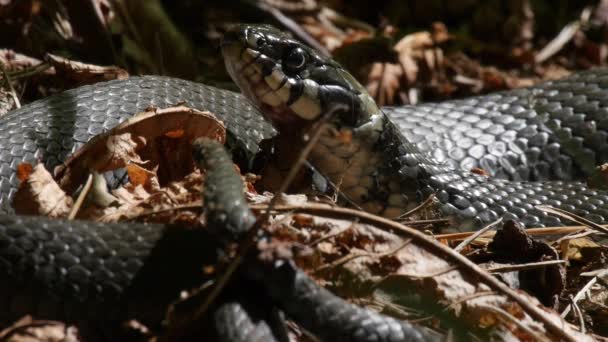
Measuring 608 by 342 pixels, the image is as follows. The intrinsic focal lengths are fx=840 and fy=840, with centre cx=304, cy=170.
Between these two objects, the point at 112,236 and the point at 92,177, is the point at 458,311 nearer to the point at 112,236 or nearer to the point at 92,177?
the point at 112,236

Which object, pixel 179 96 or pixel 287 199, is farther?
pixel 179 96

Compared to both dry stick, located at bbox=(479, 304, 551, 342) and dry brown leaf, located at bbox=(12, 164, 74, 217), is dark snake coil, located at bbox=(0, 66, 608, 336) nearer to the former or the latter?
dry brown leaf, located at bbox=(12, 164, 74, 217)

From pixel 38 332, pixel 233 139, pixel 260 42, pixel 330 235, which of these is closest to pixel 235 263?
pixel 330 235

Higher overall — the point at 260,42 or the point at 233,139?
the point at 260,42

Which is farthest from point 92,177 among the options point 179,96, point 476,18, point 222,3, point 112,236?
point 476,18

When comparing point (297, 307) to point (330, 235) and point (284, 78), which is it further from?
point (284, 78)

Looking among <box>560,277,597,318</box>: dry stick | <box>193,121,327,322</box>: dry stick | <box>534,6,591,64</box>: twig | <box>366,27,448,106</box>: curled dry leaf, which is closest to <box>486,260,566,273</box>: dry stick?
<box>560,277,597,318</box>: dry stick

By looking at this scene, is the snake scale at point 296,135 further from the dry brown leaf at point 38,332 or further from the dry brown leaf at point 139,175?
the dry brown leaf at point 139,175
